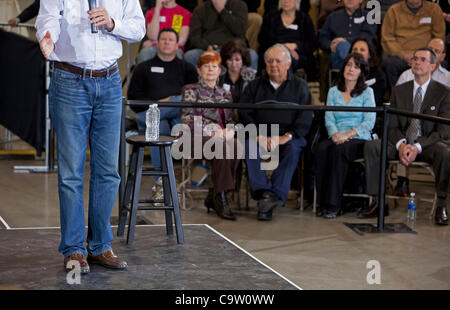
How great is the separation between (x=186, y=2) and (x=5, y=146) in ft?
8.65

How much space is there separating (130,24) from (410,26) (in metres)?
4.64

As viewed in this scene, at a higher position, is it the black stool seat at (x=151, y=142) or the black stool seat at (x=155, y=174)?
the black stool seat at (x=151, y=142)

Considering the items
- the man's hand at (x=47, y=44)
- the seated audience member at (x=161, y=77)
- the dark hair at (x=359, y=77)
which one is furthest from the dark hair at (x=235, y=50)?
the man's hand at (x=47, y=44)

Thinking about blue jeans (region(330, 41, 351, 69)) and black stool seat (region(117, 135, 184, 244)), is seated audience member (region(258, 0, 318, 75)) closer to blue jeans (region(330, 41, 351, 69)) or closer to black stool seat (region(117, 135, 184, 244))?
blue jeans (region(330, 41, 351, 69))

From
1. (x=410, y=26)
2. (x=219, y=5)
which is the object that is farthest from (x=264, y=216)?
(x=410, y=26)

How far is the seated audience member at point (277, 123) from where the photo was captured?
591 cm

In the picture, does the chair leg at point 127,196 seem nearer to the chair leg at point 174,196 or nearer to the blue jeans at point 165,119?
the chair leg at point 174,196

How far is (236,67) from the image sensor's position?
6.86 m

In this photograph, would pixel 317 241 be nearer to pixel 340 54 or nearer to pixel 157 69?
pixel 157 69

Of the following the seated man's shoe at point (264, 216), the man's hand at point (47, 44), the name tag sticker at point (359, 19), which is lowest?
the seated man's shoe at point (264, 216)

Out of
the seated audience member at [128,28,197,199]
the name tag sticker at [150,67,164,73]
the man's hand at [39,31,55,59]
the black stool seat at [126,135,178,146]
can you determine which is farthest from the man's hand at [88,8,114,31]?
the name tag sticker at [150,67,164,73]

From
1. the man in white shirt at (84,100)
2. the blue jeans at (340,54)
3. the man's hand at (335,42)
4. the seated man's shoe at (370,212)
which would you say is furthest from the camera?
the man's hand at (335,42)
